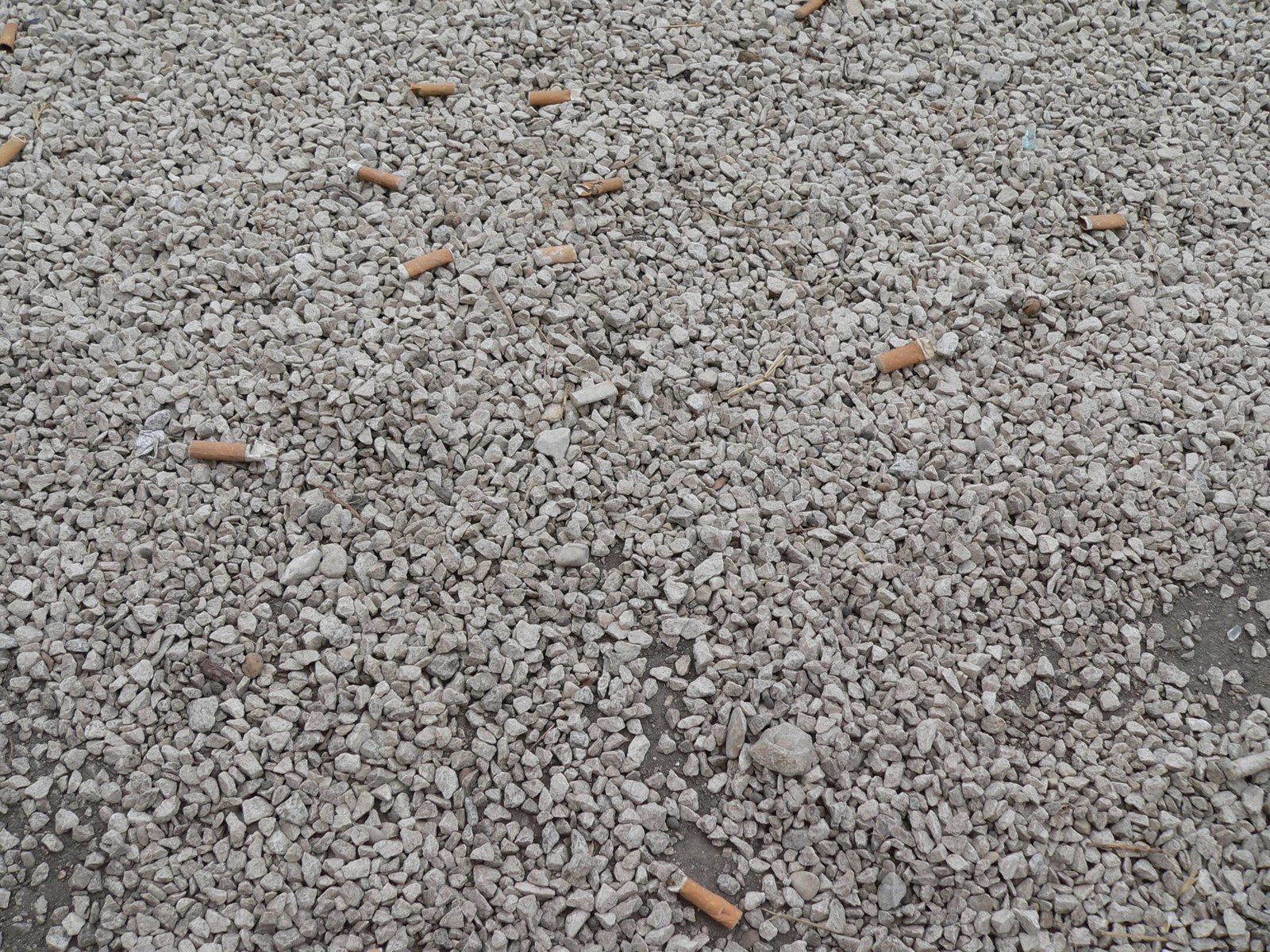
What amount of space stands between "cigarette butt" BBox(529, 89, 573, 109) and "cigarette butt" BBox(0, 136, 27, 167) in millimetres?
1841

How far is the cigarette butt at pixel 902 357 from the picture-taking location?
2969 millimetres

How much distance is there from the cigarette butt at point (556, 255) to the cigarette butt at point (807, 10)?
1666 millimetres

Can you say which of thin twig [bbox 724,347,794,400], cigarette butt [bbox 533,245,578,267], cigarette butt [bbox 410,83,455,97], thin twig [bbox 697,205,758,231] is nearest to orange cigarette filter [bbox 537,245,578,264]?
cigarette butt [bbox 533,245,578,267]

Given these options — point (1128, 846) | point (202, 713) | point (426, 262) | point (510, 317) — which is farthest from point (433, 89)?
point (1128, 846)

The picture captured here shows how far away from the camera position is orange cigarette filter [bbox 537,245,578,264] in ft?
10.2

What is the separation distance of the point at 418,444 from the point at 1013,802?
1.88 meters

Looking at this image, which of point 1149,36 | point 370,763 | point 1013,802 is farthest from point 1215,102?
point 370,763

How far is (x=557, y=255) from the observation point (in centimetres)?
312

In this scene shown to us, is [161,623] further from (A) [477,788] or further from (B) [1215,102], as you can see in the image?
(B) [1215,102]

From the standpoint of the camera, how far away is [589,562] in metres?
2.62

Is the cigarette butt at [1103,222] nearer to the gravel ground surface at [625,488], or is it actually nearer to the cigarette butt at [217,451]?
the gravel ground surface at [625,488]

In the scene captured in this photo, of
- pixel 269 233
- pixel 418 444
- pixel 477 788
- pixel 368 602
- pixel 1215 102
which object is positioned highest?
pixel 1215 102

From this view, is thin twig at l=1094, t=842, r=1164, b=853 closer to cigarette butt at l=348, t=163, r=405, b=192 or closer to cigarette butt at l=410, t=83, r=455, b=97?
cigarette butt at l=348, t=163, r=405, b=192

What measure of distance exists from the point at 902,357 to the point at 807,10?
1.83m
